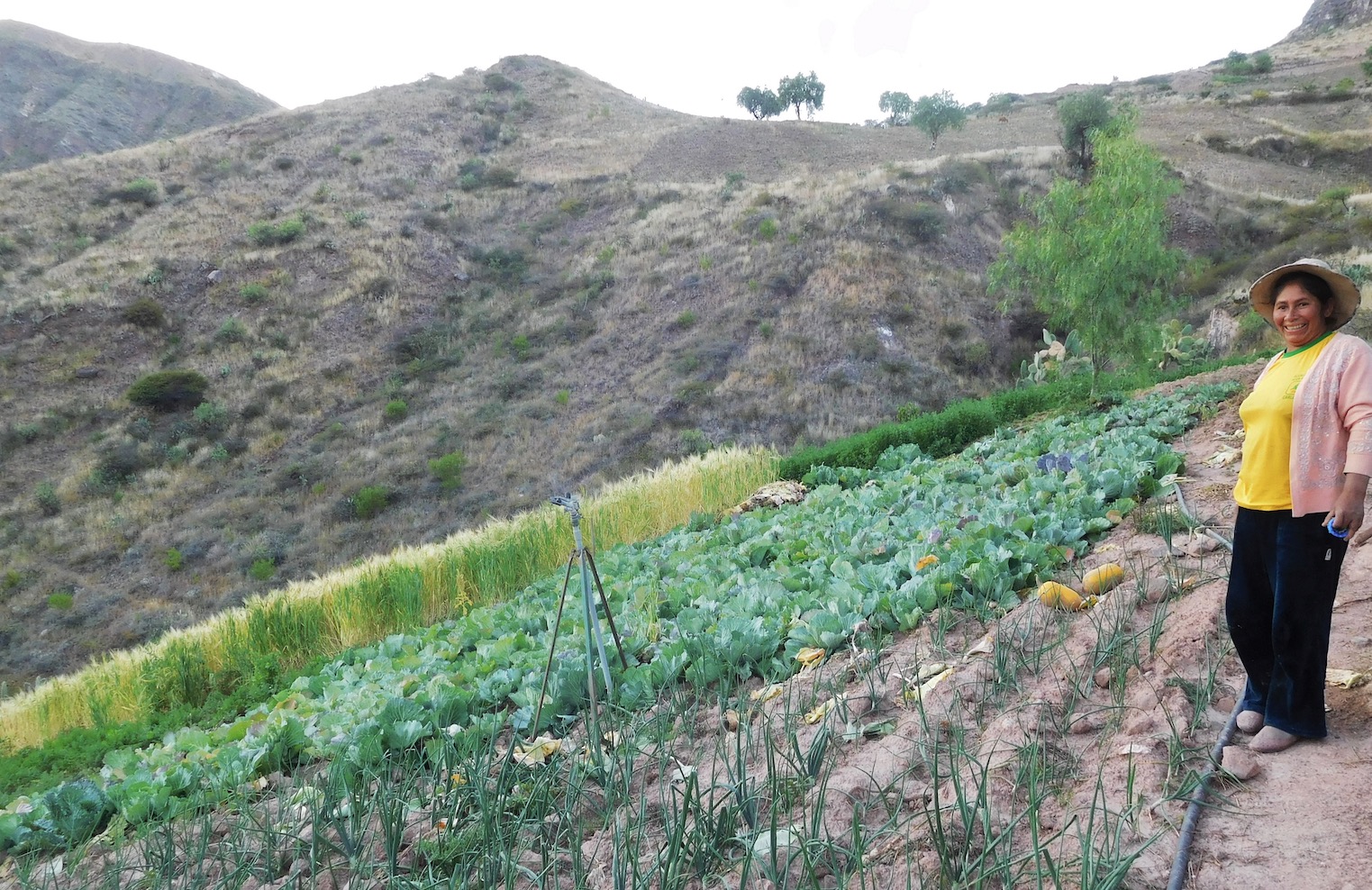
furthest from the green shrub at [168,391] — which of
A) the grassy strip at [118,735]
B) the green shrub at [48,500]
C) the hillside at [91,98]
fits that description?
the hillside at [91,98]

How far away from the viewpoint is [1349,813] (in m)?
1.90

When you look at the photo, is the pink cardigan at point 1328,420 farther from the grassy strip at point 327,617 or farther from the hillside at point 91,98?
the hillside at point 91,98

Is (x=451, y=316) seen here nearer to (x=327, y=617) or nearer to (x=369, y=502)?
(x=369, y=502)

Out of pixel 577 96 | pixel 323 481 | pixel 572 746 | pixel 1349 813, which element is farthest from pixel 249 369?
pixel 577 96

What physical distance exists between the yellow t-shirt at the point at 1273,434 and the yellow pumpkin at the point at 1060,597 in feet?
3.98

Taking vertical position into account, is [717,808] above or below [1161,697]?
below

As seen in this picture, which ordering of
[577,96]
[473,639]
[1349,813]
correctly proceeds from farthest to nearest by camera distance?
[577,96], [473,639], [1349,813]

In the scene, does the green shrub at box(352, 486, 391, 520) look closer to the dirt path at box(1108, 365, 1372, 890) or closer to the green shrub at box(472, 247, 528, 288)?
the green shrub at box(472, 247, 528, 288)

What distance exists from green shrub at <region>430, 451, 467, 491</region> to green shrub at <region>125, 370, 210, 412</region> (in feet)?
33.3

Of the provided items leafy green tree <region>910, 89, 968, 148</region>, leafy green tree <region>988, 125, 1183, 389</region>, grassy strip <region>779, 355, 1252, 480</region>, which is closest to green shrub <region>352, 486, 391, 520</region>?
grassy strip <region>779, 355, 1252, 480</region>

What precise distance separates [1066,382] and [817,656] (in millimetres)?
13122

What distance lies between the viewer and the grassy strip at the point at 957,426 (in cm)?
1227

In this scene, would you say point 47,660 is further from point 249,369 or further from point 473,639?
point 473,639

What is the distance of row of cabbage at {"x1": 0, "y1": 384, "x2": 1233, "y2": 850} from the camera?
3.34m
